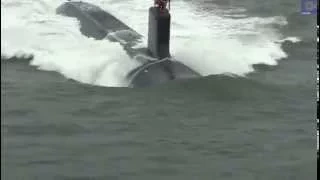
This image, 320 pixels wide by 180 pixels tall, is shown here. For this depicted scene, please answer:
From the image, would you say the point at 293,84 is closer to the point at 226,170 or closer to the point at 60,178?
the point at 226,170

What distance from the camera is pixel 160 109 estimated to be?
1738cm

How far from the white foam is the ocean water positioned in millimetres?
58

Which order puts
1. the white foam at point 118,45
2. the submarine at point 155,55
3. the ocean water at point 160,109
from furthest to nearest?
the white foam at point 118,45, the submarine at point 155,55, the ocean water at point 160,109

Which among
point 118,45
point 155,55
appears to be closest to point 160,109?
point 155,55

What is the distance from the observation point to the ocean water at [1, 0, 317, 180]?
14242 mm

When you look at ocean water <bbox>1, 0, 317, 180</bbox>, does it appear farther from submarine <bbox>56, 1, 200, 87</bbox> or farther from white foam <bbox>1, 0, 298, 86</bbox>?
submarine <bbox>56, 1, 200, 87</bbox>

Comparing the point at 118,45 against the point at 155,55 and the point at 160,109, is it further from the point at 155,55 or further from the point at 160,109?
the point at 160,109

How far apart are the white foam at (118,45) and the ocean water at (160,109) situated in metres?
0.06

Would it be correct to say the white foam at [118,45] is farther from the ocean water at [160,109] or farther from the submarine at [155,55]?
the submarine at [155,55]

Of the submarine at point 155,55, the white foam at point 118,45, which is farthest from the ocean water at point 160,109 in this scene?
the submarine at point 155,55

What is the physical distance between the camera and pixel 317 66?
22156 millimetres

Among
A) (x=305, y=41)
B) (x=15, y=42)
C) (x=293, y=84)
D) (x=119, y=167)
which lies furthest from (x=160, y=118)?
(x=305, y=41)

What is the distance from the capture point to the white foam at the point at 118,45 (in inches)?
819

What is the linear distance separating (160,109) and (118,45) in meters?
5.15
